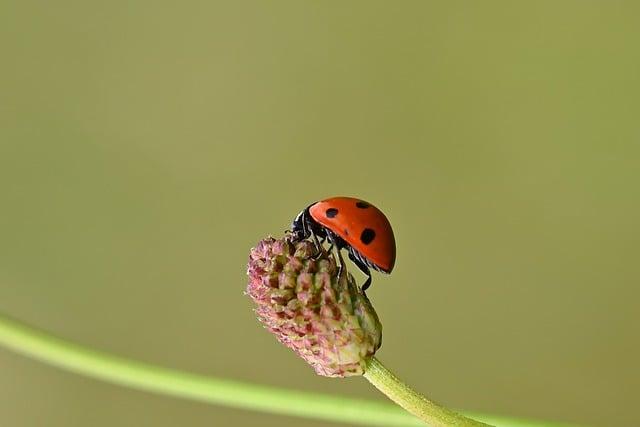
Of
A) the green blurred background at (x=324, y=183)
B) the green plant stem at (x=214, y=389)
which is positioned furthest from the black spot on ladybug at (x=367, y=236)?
the green blurred background at (x=324, y=183)

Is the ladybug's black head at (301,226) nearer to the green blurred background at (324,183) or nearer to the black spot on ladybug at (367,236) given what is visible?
the black spot on ladybug at (367,236)

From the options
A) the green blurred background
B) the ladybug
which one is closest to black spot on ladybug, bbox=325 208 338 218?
the ladybug

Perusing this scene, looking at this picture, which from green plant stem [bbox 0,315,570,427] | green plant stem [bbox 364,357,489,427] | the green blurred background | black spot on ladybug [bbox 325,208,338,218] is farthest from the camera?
the green blurred background

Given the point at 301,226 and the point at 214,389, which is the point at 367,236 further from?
the point at 214,389

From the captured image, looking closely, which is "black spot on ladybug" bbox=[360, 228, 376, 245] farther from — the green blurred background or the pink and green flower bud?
the green blurred background

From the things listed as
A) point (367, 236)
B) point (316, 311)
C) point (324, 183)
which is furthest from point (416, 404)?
point (324, 183)

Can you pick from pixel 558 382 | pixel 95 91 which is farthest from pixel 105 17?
pixel 558 382
